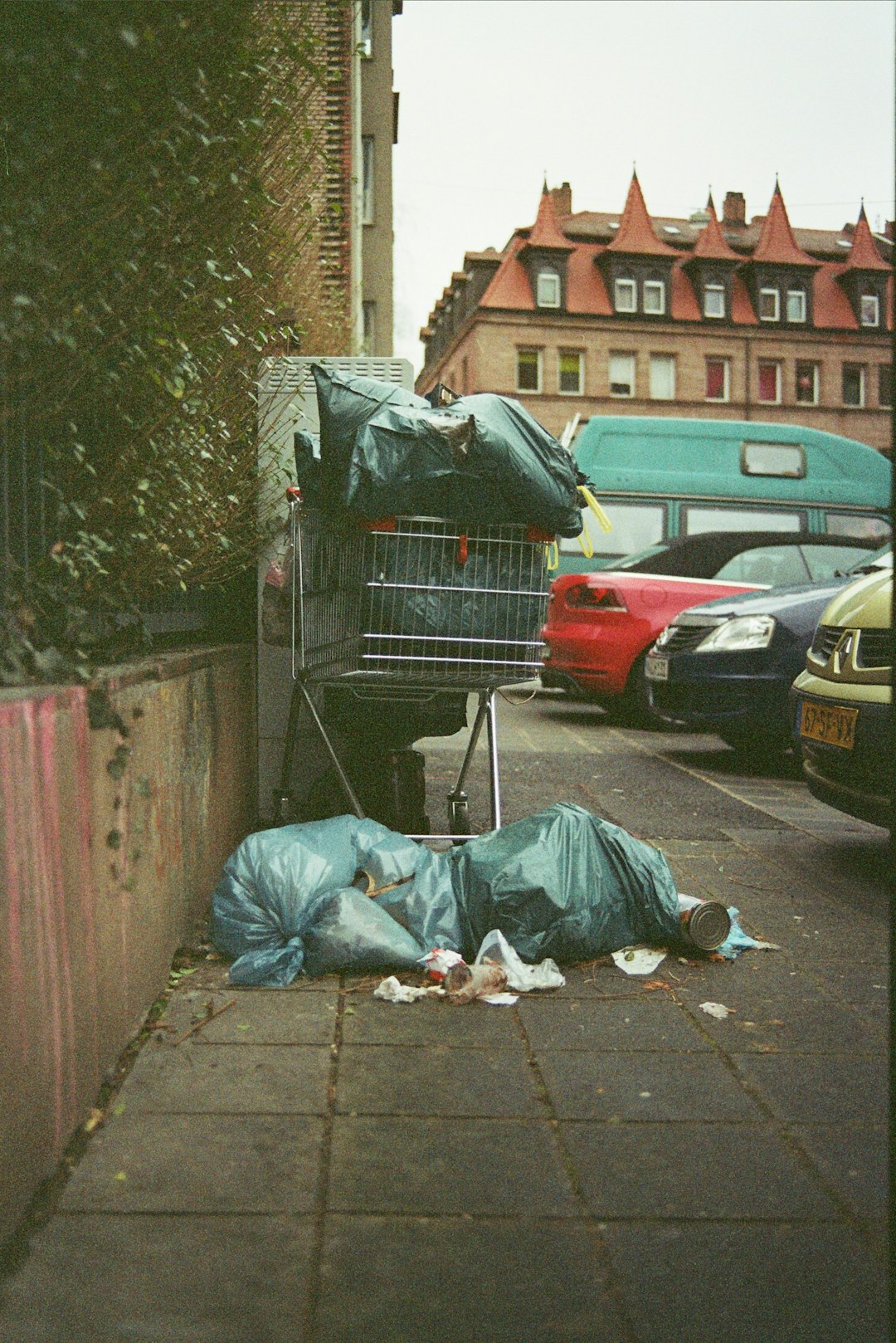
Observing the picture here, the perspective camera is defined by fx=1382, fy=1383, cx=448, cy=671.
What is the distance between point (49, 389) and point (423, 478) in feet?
5.91

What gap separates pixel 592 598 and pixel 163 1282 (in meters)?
9.31

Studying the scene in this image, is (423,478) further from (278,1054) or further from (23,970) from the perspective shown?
(23,970)

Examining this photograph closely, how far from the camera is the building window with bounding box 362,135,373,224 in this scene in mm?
31531

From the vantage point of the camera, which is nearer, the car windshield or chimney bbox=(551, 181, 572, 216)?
the car windshield

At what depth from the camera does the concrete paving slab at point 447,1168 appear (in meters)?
2.61

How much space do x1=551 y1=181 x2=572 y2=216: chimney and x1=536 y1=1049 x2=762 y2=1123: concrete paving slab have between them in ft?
174

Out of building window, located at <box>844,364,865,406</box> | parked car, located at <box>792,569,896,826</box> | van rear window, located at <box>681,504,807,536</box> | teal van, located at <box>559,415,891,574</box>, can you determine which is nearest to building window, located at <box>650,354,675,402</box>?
building window, located at <box>844,364,865,406</box>

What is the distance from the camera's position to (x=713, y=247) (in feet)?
163

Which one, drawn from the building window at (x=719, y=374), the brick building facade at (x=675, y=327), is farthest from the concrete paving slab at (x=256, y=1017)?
the building window at (x=719, y=374)

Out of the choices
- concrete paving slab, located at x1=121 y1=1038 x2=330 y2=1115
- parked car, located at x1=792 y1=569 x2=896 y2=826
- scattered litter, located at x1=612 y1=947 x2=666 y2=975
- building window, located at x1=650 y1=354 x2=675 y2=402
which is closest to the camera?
concrete paving slab, located at x1=121 y1=1038 x2=330 y2=1115

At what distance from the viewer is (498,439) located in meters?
4.84

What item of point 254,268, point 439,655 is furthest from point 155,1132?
point 254,268

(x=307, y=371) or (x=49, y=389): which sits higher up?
(x=307, y=371)

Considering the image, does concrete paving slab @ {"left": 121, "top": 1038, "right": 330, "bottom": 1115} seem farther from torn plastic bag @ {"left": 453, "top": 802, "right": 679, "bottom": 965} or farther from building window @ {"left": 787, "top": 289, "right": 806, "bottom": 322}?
building window @ {"left": 787, "top": 289, "right": 806, "bottom": 322}
